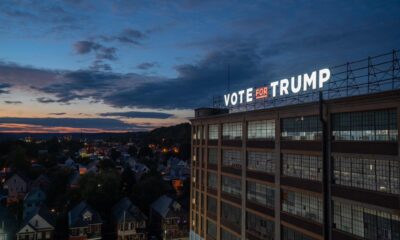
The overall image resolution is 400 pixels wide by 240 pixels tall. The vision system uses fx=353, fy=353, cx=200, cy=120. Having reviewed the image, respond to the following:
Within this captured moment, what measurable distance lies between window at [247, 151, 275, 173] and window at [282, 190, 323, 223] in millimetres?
4656

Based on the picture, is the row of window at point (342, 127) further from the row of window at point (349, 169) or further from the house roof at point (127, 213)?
the house roof at point (127, 213)

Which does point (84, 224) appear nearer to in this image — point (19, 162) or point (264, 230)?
point (264, 230)

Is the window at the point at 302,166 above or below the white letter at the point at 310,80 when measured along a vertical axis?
below

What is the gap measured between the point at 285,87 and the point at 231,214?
79.3 feet

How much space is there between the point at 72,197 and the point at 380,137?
9576 cm

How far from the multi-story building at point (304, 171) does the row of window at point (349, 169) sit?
92 mm

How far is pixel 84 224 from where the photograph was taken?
8519 centimetres

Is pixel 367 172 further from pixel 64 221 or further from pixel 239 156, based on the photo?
pixel 64 221

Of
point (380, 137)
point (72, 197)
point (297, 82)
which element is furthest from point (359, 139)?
point (72, 197)

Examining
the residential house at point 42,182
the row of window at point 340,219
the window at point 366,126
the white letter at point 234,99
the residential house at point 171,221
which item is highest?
the white letter at point 234,99

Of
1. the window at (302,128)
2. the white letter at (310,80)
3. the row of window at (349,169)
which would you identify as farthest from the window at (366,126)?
the white letter at (310,80)

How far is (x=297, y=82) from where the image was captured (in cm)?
4506

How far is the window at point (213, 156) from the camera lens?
2571 inches

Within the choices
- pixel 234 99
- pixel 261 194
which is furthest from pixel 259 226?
pixel 234 99
